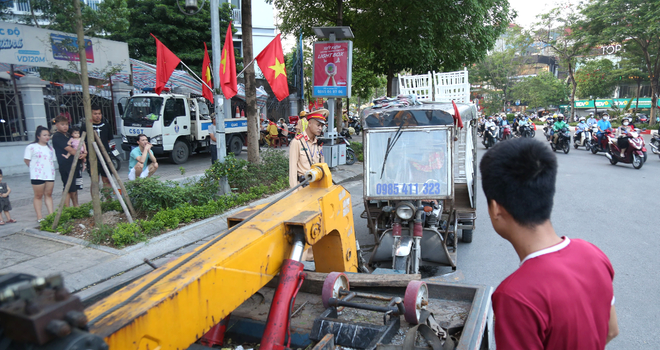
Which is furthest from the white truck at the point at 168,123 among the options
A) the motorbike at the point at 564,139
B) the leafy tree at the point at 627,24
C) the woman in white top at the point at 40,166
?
the leafy tree at the point at 627,24

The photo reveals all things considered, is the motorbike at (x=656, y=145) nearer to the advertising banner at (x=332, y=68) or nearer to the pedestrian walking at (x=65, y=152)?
the advertising banner at (x=332, y=68)

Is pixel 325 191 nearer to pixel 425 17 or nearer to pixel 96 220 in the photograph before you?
pixel 96 220

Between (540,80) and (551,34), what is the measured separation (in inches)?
531

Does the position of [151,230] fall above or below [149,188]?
below

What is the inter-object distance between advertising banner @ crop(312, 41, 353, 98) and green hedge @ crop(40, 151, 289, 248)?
2931 millimetres

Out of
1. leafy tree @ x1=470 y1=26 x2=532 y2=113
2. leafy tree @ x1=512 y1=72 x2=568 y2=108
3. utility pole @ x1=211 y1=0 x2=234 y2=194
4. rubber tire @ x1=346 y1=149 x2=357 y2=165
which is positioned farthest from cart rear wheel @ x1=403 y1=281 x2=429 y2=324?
leafy tree @ x1=512 y1=72 x2=568 y2=108

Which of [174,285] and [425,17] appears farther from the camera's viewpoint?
[425,17]

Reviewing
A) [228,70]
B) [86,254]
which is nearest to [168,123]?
[228,70]

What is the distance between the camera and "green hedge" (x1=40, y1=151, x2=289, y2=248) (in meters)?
5.60

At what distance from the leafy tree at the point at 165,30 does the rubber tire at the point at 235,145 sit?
18.2ft

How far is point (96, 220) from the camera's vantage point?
5770 mm

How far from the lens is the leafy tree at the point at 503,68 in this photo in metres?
42.0

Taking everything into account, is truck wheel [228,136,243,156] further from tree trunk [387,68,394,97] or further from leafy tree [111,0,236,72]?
tree trunk [387,68,394,97]

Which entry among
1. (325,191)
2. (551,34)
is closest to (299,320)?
(325,191)
